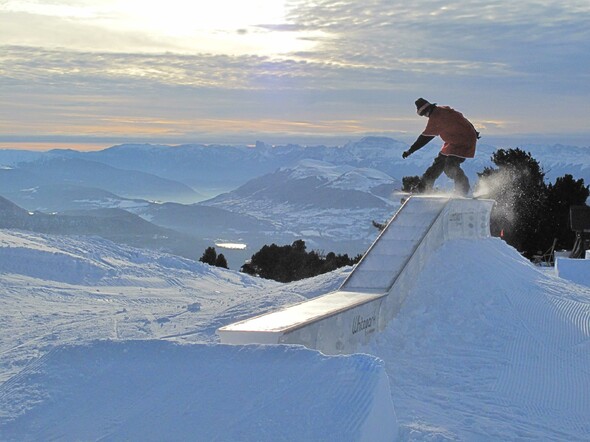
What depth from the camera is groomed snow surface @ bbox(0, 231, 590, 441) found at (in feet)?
16.4

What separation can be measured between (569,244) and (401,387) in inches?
1229

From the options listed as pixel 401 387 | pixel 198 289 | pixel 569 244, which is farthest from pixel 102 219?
pixel 401 387

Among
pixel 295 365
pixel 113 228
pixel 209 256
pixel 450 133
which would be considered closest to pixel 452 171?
pixel 450 133

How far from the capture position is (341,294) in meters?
9.50

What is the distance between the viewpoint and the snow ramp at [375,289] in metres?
7.10

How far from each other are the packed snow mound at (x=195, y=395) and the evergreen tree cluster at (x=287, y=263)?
26.4 meters

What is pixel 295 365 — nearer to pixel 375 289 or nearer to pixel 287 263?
pixel 375 289

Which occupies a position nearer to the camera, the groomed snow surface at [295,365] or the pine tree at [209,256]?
the groomed snow surface at [295,365]

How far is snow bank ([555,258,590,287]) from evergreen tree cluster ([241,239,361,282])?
1559 centimetres

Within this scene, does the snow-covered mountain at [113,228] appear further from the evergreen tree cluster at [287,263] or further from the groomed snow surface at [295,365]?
the groomed snow surface at [295,365]

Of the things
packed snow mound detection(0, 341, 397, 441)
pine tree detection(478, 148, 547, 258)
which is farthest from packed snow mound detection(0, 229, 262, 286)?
pine tree detection(478, 148, 547, 258)

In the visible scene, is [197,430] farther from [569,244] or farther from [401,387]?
[569,244]

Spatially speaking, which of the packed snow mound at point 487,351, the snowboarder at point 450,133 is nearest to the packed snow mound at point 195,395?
the packed snow mound at point 487,351

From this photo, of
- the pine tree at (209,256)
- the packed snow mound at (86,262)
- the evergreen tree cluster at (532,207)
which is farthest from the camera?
the evergreen tree cluster at (532,207)
